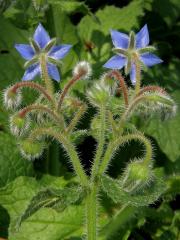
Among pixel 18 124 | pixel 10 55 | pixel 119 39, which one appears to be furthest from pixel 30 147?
pixel 10 55

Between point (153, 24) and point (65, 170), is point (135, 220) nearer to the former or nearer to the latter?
point (65, 170)

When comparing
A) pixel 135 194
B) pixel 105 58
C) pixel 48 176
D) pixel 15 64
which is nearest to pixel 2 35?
pixel 15 64

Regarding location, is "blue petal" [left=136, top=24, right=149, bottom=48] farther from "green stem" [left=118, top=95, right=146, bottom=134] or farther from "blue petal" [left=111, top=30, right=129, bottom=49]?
"green stem" [left=118, top=95, right=146, bottom=134]

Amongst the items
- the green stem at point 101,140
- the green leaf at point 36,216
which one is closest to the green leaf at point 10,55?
the green leaf at point 36,216

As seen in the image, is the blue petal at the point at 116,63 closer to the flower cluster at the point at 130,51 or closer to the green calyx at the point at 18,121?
the flower cluster at the point at 130,51

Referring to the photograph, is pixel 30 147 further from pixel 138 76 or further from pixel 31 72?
pixel 138 76

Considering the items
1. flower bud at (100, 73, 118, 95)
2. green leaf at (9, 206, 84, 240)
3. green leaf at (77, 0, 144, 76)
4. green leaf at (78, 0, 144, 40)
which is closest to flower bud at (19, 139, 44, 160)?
flower bud at (100, 73, 118, 95)

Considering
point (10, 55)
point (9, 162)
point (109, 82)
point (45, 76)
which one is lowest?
point (9, 162)
